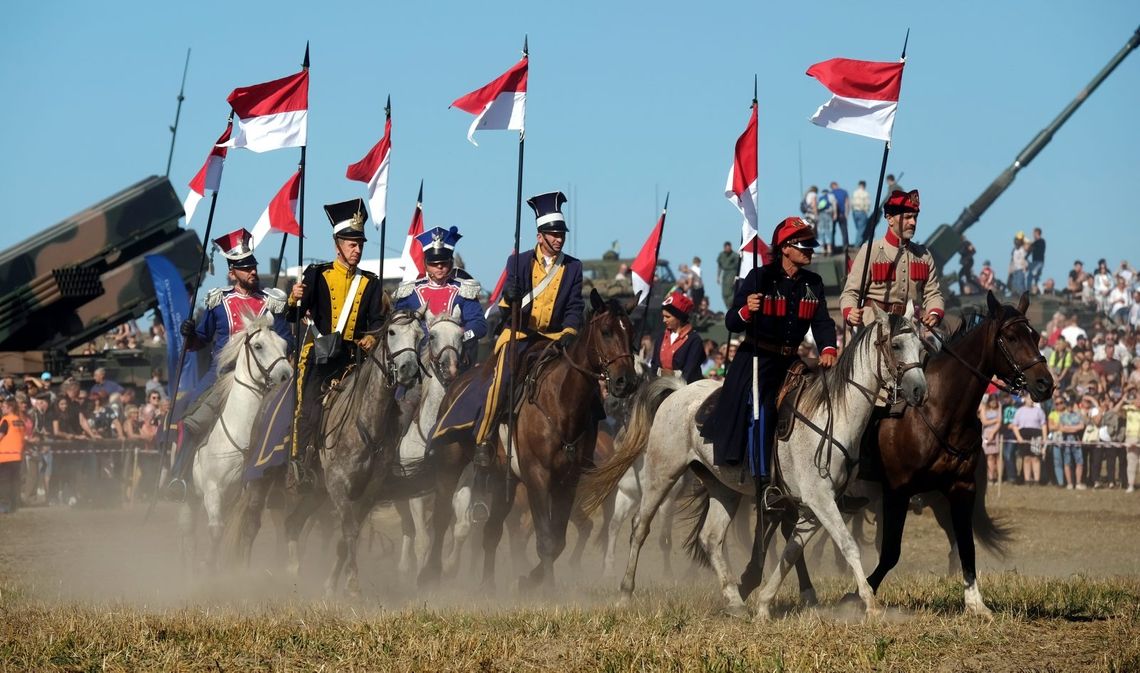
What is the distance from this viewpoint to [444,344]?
45.6 feet

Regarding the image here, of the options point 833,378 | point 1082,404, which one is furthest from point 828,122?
point 1082,404

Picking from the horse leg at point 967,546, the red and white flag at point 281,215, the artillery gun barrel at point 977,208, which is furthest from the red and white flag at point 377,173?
the artillery gun barrel at point 977,208

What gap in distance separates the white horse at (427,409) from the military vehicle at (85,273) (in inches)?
A: 615

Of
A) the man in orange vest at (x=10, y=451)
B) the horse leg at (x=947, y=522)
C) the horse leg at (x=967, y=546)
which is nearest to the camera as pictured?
the horse leg at (x=967, y=546)

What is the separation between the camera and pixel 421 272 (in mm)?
20422

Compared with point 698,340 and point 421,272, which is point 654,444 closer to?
point 698,340

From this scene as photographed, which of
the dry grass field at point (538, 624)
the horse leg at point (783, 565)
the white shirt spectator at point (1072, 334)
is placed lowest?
the dry grass field at point (538, 624)

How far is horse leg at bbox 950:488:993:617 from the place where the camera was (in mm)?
10688

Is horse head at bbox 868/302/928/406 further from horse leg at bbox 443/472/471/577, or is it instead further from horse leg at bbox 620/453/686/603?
horse leg at bbox 443/472/471/577

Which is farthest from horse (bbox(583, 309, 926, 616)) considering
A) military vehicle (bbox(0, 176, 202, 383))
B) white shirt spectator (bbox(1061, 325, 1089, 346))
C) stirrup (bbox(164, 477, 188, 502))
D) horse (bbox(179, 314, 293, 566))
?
military vehicle (bbox(0, 176, 202, 383))

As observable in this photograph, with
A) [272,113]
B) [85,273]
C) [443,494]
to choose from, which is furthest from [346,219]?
[85,273]

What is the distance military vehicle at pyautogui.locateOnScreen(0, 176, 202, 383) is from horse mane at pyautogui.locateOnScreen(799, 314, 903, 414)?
Answer: 66.4 feet

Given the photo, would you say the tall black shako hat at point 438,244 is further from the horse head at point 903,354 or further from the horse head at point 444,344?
the horse head at point 903,354

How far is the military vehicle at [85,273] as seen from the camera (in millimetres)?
29031
